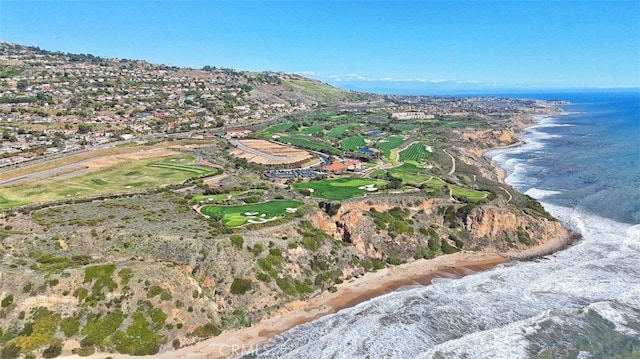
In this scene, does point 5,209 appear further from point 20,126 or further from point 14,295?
point 20,126

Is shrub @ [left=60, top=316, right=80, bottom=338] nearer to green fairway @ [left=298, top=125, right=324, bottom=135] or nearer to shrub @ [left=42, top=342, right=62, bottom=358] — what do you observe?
shrub @ [left=42, top=342, right=62, bottom=358]

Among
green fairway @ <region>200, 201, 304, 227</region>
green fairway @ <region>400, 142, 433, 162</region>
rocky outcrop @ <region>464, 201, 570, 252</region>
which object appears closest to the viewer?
green fairway @ <region>200, 201, 304, 227</region>

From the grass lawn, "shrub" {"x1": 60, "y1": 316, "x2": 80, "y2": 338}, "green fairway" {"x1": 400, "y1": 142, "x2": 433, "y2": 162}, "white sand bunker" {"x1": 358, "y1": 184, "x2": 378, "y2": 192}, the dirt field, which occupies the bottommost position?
"shrub" {"x1": 60, "y1": 316, "x2": 80, "y2": 338}

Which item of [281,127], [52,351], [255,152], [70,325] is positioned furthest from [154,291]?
[281,127]

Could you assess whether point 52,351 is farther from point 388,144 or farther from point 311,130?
point 311,130

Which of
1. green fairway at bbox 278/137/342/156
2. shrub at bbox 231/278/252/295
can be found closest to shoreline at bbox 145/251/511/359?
shrub at bbox 231/278/252/295

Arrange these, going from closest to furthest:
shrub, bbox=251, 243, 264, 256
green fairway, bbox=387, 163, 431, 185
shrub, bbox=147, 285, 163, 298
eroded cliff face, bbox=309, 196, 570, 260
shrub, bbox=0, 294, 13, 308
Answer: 1. shrub, bbox=0, 294, 13, 308
2. shrub, bbox=147, 285, 163, 298
3. shrub, bbox=251, 243, 264, 256
4. eroded cliff face, bbox=309, 196, 570, 260
5. green fairway, bbox=387, 163, 431, 185

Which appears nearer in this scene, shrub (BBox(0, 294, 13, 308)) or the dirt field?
shrub (BBox(0, 294, 13, 308))

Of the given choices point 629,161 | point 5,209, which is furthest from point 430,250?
point 629,161
